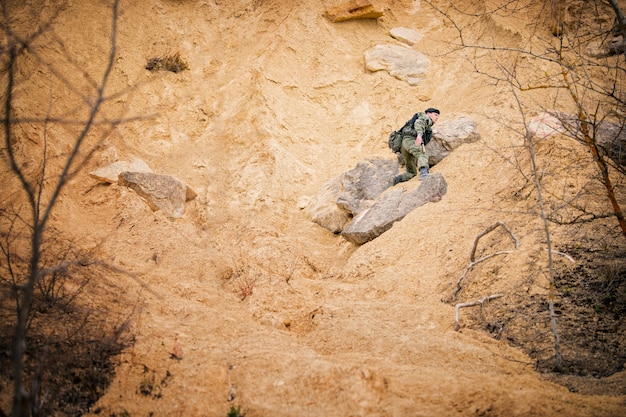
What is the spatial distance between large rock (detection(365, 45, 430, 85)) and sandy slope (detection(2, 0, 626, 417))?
0.21 metres

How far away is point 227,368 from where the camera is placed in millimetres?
2465

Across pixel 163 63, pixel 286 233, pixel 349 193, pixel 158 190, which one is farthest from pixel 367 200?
pixel 163 63

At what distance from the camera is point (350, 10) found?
8617mm

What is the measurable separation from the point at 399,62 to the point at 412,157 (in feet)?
10.2

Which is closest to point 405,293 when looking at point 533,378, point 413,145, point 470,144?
point 533,378

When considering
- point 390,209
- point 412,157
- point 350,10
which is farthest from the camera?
point 350,10

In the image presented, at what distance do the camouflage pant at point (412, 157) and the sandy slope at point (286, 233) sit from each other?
1.20 feet

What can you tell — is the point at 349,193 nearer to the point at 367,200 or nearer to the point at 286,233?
the point at 367,200

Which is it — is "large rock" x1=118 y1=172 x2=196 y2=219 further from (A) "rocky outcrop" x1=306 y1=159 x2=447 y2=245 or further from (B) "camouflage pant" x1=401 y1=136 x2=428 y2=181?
(B) "camouflage pant" x1=401 y1=136 x2=428 y2=181

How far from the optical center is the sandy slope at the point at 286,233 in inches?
89.4

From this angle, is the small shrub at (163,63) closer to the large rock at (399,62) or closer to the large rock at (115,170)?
the large rock at (115,170)

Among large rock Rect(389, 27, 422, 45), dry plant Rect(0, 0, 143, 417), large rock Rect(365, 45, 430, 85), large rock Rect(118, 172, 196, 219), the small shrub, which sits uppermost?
large rock Rect(389, 27, 422, 45)

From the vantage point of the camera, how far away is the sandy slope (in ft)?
7.45

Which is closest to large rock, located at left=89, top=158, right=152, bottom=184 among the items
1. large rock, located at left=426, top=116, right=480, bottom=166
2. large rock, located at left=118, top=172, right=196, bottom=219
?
large rock, located at left=118, top=172, right=196, bottom=219
